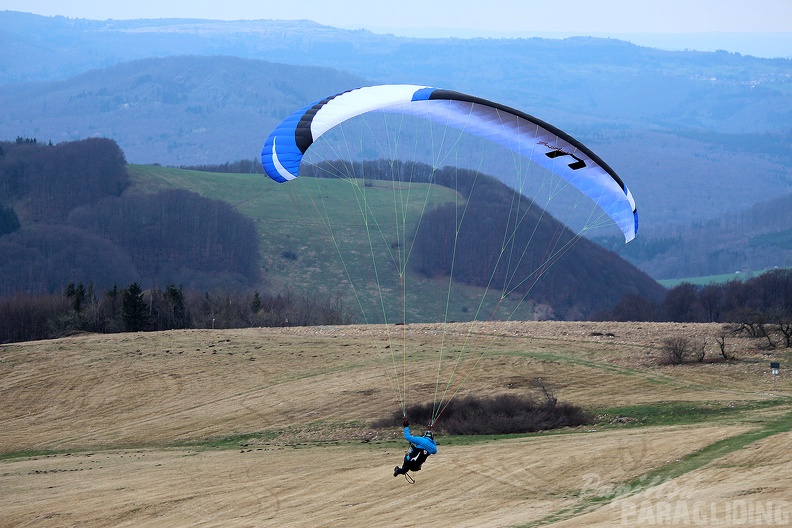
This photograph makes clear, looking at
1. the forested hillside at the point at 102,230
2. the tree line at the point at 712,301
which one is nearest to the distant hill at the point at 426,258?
the forested hillside at the point at 102,230

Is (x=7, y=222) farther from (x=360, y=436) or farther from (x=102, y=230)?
(x=360, y=436)

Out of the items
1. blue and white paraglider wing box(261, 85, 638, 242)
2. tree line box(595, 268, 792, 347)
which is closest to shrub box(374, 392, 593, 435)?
blue and white paraglider wing box(261, 85, 638, 242)

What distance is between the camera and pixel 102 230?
162125 millimetres

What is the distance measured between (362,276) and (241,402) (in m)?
96.3

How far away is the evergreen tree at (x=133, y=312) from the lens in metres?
59.7

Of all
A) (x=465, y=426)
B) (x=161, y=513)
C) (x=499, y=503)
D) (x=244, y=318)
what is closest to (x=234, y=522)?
(x=161, y=513)

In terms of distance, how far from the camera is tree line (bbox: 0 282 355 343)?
200ft

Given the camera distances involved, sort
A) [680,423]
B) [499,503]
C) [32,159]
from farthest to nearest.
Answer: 1. [32,159]
2. [680,423]
3. [499,503]

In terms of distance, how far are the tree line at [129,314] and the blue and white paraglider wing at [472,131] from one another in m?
33.0

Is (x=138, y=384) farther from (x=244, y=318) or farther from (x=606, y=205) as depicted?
(x=244, y=318)

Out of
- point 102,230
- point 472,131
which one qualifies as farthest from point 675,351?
point 102,230

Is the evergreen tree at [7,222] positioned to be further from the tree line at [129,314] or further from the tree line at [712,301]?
the tree line at [712,301]

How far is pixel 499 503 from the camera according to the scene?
21.7m

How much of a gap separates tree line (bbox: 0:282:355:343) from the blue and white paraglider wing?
108ft
